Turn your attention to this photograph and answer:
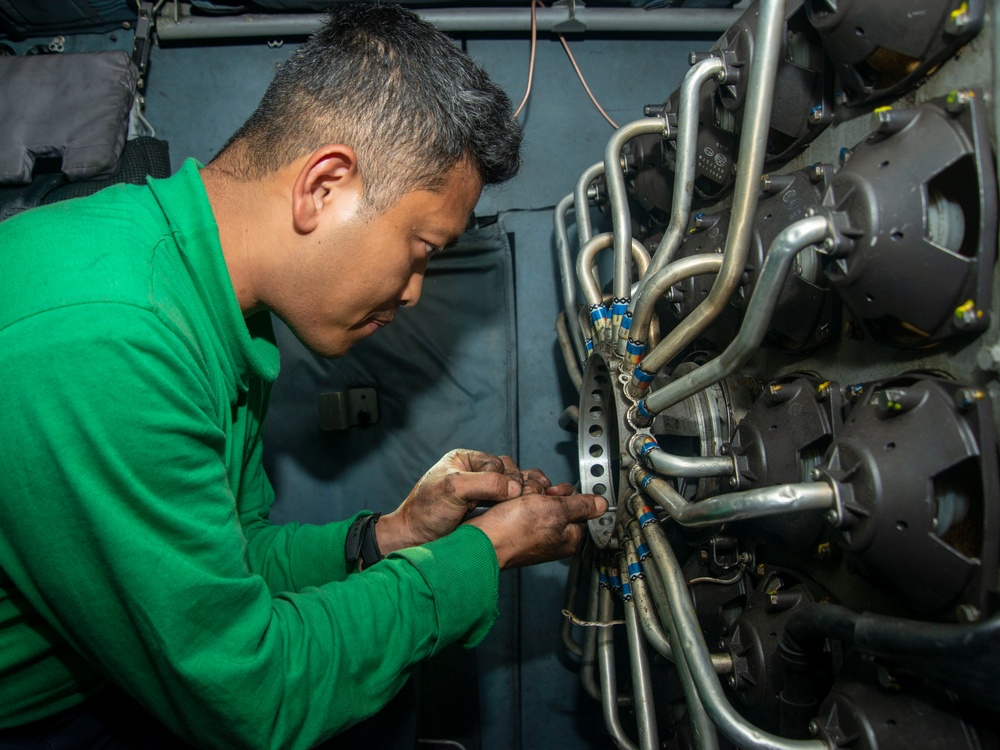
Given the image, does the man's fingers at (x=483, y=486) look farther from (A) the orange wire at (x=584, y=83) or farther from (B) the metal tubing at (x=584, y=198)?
(A) the orange wire at (x=584, y=83)

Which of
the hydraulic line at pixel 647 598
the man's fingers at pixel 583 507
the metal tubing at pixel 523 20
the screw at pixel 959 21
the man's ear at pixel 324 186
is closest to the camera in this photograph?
the screw at pixel 959 21

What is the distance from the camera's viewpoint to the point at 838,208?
2.53 ft

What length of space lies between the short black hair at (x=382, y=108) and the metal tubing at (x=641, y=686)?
729 mm

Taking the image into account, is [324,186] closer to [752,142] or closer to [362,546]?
[752,142]

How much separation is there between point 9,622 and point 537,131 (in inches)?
57.7

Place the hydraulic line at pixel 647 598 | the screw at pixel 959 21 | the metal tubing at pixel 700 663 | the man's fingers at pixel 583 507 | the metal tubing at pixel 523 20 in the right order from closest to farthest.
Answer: the screw at pixel 959 21, the metal tubing at pixel 700 663, the hydraulic line at pixel 647 598, the man's fingers at pixel 583 507, the metal tubing at pixel 523 20

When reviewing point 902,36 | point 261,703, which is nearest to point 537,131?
point 902,36

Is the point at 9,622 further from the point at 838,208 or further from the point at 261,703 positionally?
the point at 838,208

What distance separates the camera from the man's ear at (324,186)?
897 mm

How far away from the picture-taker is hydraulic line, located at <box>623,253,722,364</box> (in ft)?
3.22

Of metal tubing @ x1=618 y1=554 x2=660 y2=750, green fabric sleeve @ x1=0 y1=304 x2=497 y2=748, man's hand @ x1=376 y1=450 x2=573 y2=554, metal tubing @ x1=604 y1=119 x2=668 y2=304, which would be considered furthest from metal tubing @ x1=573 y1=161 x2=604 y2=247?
green fabric sleeve @ x1=0 y1=304 x2=497 y2=748

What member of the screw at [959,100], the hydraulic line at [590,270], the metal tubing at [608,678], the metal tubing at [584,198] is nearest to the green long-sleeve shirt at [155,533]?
the metal tubing at [608,678]

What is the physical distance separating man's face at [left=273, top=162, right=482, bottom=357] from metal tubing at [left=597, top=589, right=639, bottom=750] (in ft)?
2.39

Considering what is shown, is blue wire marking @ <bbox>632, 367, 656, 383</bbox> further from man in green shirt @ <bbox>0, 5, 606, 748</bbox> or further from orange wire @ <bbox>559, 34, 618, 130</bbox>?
orange wire @ <bbox>559, 34, 618, 130</bbox>
